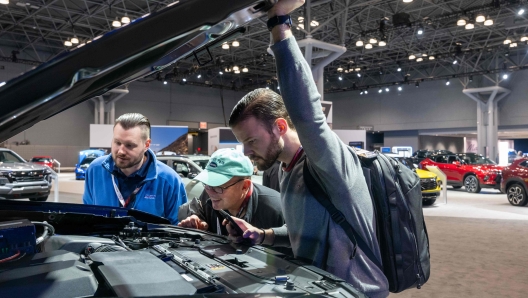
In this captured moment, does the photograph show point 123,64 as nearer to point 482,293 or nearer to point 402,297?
point 402,297

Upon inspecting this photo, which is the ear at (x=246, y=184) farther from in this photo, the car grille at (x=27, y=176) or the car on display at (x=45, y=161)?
the car on display at (x=45, y=161)

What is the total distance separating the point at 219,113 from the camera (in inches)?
1195

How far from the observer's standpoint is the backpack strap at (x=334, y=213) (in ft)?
4.31

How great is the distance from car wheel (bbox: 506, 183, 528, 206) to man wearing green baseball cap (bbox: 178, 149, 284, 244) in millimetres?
9734

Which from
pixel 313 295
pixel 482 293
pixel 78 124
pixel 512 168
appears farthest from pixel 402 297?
pixel 78 124

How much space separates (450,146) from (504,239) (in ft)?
84.0

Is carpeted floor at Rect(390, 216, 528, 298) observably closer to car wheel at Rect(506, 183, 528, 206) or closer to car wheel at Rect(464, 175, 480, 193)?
car wheel at Rect(506, 183, 528, 206)

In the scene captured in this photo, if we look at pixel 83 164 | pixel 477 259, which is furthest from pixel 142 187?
pixel 83 164

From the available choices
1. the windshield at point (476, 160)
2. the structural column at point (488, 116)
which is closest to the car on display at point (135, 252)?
the windshield at point (476, 160)

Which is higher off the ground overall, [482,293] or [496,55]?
[496,55]

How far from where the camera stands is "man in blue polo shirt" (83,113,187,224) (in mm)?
2535

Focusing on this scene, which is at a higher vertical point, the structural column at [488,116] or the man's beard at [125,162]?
the structural column at [488,116]

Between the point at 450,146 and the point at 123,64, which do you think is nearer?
the point at 123,64

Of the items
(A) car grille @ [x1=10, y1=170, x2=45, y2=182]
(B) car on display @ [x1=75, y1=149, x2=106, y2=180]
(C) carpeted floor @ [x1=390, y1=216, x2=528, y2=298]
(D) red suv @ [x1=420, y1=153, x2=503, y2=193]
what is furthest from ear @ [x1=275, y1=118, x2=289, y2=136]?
(B) car on display @ [x1=75, y1=149, x2=106, y2=180]
